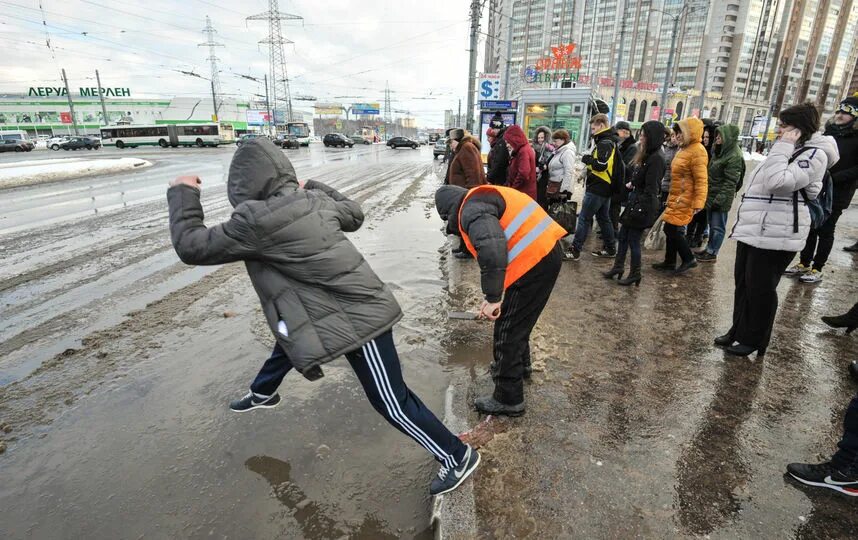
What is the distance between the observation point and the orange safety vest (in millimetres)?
2420

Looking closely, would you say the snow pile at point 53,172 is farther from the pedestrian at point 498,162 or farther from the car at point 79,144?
the car at point 79,144

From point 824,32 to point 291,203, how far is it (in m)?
133

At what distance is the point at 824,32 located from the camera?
92.4 m

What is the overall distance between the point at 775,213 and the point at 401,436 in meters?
3.08

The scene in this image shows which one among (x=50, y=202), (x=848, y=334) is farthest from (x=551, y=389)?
(x=50, y=202)

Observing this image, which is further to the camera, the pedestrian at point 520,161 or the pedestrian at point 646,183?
the pedestrian at point 520,161

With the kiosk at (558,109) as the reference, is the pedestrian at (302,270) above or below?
below

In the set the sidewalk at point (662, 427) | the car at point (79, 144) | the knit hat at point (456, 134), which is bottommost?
the car at point (79, 144)

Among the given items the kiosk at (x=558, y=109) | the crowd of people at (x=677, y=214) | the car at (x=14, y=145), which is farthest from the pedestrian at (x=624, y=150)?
the car at (x=14, y=145)

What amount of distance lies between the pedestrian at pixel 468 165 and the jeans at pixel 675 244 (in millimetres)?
2367

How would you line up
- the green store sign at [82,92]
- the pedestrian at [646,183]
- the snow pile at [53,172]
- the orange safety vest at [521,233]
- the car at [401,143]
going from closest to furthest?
the orange safety vest at [521,233]
the pedestrian at [646,183]
the snow pile at [53,172]
the car at [401,143]
the green store sign at [82,92]

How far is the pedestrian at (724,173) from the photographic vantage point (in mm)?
5379

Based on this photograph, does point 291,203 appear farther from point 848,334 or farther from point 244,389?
point 848,334

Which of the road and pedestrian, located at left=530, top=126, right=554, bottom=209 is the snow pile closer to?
the road
